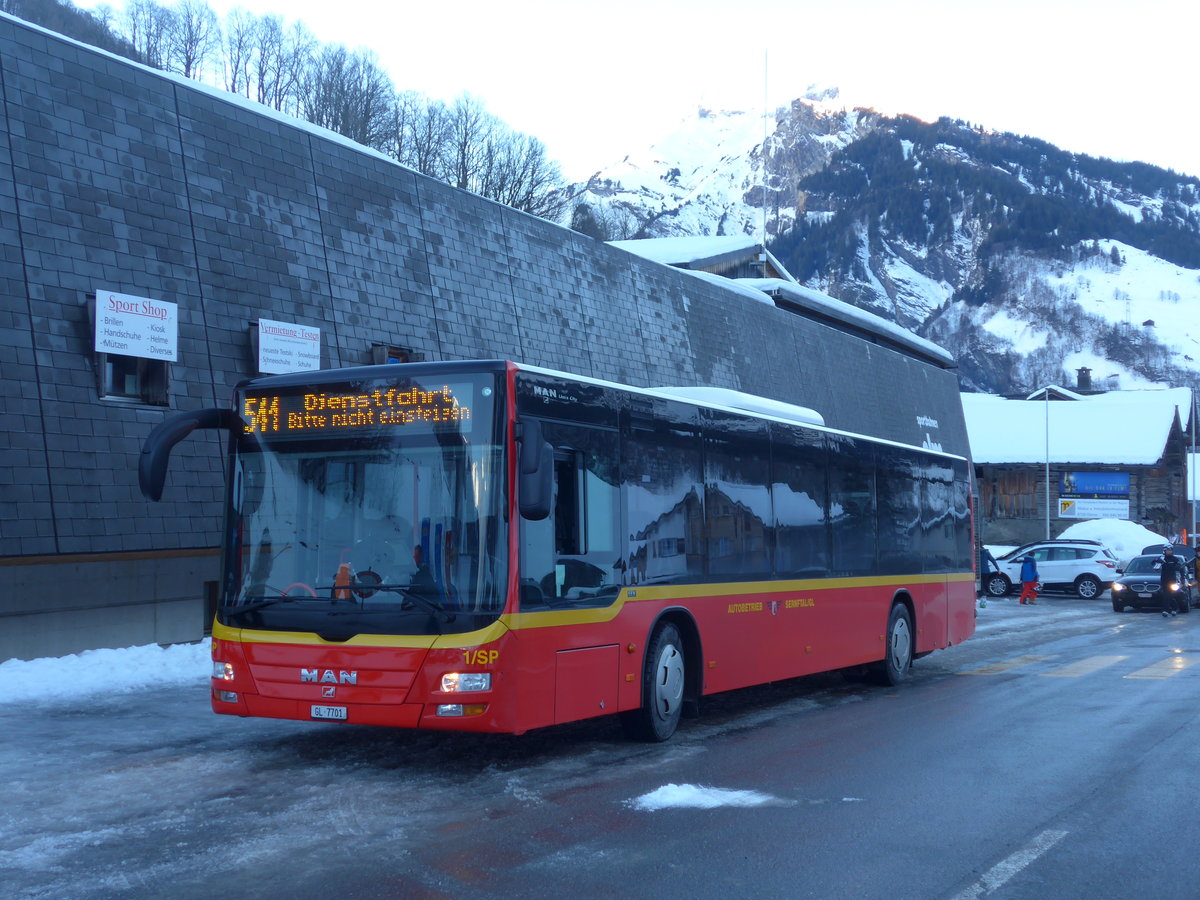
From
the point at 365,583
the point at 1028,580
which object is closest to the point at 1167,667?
the point at 365,583

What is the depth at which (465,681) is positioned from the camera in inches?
309

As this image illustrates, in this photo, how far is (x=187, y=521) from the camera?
14719 mm

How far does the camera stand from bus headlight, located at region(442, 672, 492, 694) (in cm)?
786

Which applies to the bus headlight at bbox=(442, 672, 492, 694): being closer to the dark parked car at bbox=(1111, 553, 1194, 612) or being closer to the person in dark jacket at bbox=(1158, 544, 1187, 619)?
the person in dark jacket at bbox=(1158, 544, 1187, 619)

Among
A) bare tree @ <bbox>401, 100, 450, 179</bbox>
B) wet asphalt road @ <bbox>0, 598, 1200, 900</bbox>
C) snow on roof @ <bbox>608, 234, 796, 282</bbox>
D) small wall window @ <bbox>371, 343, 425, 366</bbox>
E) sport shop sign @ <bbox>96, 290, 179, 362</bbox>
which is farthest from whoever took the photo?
bare tree @ <bbox>401, 100, 450, 179</bbox>

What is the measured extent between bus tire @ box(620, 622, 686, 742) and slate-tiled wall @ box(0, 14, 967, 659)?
23.1 feet

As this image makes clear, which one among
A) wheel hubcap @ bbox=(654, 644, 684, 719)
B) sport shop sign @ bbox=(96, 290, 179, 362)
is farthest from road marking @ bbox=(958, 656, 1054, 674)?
sport shop sign @ bbox=(96, 290, 179, 362)

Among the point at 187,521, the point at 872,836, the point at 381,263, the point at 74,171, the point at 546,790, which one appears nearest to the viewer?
the point at 872,836

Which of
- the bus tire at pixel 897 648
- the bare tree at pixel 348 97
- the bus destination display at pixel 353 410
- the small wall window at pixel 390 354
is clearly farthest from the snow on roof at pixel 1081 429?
the bus destination display at pixel 353 410

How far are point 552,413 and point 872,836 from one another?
141 inches

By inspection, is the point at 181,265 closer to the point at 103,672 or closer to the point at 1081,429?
the point at 103,672

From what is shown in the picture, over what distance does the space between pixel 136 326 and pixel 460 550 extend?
794 centimetres

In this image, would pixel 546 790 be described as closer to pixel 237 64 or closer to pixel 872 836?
pixel 872 836

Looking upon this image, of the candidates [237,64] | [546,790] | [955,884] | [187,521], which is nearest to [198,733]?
[546,790]
